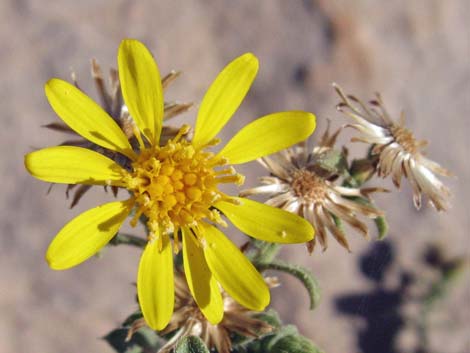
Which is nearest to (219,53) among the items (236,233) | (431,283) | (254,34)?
(254,34)

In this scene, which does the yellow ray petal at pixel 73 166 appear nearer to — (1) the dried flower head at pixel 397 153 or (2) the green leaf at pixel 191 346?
(2) the green leaf at pixel 191 346

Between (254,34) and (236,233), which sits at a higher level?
(254,34)

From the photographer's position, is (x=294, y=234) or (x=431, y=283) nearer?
(x=294, y=234)

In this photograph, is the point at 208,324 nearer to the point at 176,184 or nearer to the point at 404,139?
the point at 176,184

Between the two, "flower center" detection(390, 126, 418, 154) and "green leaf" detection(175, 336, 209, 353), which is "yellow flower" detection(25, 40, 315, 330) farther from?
"flower center" detection(390, 126, 418, 154)

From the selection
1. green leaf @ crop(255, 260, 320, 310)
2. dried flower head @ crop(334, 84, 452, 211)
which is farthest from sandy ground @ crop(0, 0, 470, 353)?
green leaf @ crop(255, 260, 320, 310)

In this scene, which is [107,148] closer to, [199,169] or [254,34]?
[199,169]

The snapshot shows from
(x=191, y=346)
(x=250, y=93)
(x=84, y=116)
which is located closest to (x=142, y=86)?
(x=84, y=116)
